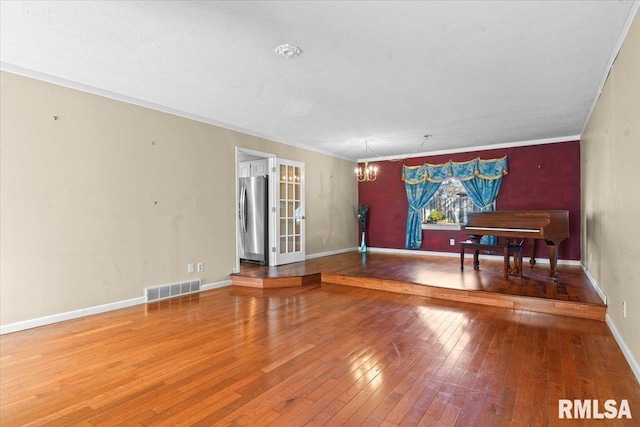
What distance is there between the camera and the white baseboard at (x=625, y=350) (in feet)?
7.46

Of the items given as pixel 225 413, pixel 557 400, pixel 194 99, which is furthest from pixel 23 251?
pixel 557 400

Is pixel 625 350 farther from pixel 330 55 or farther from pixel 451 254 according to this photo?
pixel 451 254

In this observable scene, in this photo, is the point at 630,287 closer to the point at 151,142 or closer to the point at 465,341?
the point at 465,341

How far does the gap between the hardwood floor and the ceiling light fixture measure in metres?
2.59

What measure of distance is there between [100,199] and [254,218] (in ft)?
9.73

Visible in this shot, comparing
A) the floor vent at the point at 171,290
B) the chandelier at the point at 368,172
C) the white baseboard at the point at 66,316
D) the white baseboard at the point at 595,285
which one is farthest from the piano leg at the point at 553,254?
the white baseboard at the point at 66,316

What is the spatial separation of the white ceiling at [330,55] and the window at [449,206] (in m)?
2.64

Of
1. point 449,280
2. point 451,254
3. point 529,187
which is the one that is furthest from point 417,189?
point 449,280

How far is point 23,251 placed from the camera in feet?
10.8

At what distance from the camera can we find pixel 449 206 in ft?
24.8

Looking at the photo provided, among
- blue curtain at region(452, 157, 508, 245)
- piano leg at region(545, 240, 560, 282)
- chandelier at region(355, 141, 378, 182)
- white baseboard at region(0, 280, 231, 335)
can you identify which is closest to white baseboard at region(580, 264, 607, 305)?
piano leg at region(545, 240, 560, 282)

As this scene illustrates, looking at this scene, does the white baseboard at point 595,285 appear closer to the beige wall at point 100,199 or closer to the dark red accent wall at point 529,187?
the dark red accent wall at point 529,187

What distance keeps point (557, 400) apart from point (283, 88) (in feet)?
12.0

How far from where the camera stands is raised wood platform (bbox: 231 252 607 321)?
3826 mm
